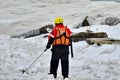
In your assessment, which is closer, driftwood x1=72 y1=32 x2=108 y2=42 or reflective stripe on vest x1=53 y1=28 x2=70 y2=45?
reflective stripe on vest x1=53 y1=28 x2=70 y2=45

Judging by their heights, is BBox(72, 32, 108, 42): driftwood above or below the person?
below

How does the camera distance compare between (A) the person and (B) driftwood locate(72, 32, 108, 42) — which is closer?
(A) the person

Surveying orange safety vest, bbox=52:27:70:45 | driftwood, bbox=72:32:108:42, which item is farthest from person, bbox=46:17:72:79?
driftwood, bbox=72:32:108:42

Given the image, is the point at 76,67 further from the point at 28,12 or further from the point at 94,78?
the point at 28,12

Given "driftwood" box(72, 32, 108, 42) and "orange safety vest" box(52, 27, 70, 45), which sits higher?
"orange safety vest" box(52, 27, 70, 45)

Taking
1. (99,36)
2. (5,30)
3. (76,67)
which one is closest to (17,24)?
(5,30)

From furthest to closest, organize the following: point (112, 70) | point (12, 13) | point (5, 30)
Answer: point (12, 13) < point (5, 30) < point (112, 70)

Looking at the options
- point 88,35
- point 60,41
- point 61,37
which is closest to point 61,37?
point 61,37

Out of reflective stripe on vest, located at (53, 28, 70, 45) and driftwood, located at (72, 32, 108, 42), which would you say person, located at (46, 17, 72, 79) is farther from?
driftwood, located at (72, 32, 108, 42)

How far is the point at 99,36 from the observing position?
65.1 ft

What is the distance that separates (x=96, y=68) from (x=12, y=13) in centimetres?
4363

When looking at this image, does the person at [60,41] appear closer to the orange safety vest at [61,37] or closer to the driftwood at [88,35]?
the orange safety vest at [61,37]

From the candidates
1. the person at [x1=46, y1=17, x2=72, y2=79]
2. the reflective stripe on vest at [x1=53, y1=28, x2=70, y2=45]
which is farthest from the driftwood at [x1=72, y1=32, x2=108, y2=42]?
the reflective stripe on vest at [x1=53, y1=28, x2=70, y2=45]

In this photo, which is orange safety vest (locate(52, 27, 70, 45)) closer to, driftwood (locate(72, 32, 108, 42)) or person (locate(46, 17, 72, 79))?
Answer: person (locate(46, 17, 72, 79))
